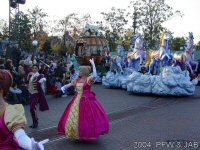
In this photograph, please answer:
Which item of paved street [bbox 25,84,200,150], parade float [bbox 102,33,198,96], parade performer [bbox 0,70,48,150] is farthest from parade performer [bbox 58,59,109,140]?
parade float [bbox 102,33,198,96]

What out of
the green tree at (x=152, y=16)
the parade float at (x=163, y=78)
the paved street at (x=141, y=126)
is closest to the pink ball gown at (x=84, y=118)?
the paved street at (x=141, y=126)

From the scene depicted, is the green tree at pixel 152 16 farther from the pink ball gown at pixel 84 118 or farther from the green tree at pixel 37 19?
the pink ball gown at pixel 84 118

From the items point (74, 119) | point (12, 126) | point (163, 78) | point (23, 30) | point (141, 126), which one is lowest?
point (141, 126)

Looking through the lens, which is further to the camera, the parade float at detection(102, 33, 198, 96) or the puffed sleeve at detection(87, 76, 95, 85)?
the parade float at detection(102, 33, 198, 96)

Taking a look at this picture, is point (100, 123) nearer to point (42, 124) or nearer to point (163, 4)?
point (42, 124)

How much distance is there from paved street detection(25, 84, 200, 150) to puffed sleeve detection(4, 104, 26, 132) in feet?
12.5

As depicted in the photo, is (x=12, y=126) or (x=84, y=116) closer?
(x=12, y=126)

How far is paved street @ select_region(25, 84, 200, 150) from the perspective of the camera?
6.82 metres

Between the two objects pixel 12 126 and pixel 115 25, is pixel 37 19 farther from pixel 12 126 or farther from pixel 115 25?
pixel 12 126

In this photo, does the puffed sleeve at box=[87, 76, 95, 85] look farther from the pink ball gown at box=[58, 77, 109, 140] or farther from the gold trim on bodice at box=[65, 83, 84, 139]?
the gold trim on bodice at box=[65, 83, 84, 139]

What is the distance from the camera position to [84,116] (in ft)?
22.5

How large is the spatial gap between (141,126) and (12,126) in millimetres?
6025

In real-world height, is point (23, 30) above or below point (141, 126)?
above

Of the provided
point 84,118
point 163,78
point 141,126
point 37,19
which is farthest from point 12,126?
point 37,19
